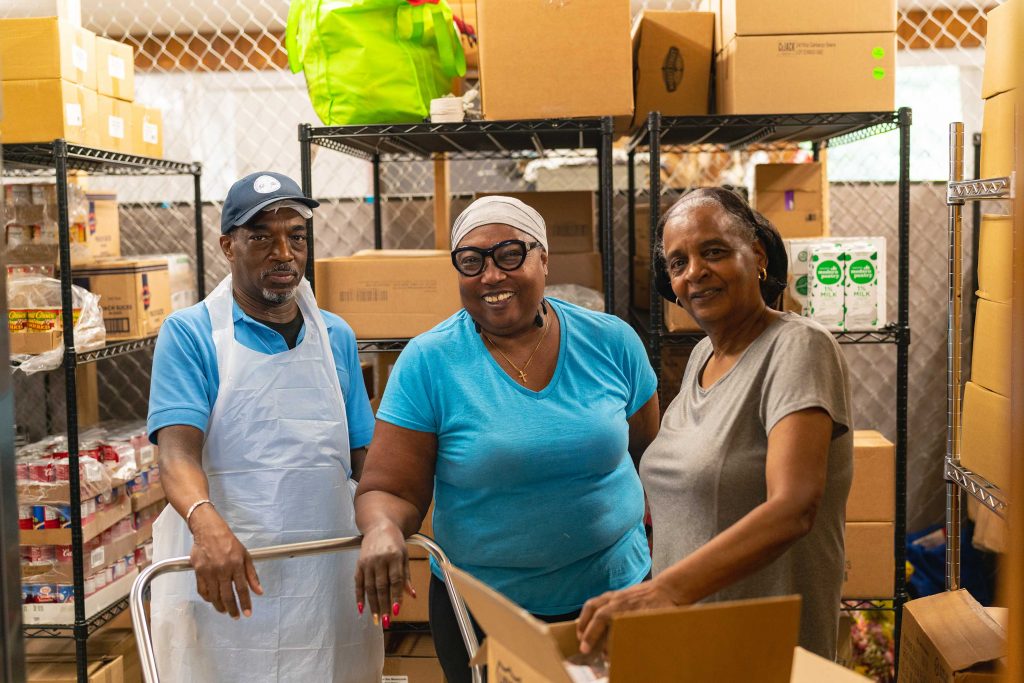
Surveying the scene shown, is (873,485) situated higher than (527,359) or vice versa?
(527,359)

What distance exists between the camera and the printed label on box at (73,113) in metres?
2.73

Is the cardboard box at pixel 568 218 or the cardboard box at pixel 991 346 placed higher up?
the cardboard box at pixel 568 218

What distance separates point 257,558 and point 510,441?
49cm

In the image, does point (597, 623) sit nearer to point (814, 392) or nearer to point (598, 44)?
point (814, 392)

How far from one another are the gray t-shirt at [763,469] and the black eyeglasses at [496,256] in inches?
17.8

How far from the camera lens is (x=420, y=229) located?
12.1 feet

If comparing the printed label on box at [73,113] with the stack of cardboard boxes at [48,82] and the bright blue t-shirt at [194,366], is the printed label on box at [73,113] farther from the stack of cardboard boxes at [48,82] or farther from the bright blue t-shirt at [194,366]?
the bright blue t-shirt at [194,366]

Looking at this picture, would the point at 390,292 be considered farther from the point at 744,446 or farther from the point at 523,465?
the point at 744,446

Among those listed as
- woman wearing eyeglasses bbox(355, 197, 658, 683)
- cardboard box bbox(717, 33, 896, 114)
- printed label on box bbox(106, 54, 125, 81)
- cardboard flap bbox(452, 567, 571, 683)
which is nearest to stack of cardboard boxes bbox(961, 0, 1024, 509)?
cardboard box bbox(717, 33, 896, 114)

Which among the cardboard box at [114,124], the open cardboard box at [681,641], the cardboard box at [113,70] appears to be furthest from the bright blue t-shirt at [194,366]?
the cardboard box at [113,70]

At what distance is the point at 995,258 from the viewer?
2.05 metres

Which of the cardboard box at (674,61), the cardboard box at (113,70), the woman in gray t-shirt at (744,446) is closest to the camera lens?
the woman in gray t-shirt at (744,446)

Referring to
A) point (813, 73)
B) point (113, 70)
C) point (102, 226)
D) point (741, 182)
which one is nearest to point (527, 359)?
point (813, 73)

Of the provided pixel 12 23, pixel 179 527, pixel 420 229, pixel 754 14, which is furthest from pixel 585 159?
pixel 179 527
